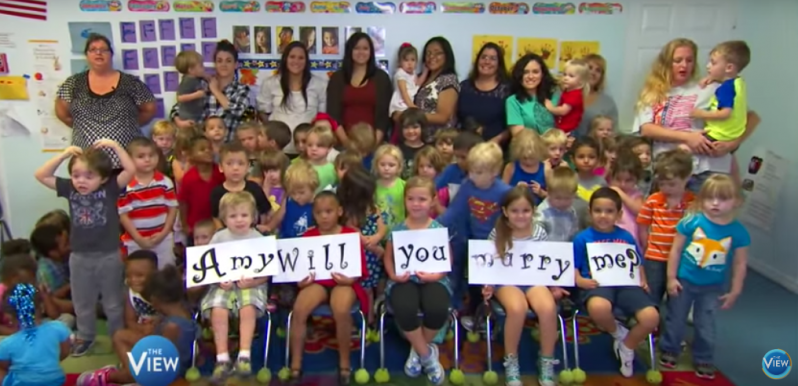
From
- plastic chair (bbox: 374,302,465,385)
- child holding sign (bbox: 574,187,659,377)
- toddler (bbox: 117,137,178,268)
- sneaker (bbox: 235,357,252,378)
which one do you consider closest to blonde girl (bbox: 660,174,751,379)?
child holding sign (bbox: 574,187,659,377)

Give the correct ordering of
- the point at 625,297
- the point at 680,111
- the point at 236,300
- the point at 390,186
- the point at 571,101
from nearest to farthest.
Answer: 1. the point at 236,300
2. the point at 625,297
3. the point at 390,186
4. the point at 680,111
5. the point at 571,101

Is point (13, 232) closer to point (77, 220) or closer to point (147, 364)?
point (77, 220)

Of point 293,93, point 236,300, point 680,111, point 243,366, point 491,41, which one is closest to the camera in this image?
point 243,366

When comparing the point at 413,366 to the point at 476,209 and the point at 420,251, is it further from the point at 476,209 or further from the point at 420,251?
the point at 476,209

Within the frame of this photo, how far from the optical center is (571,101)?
492 cm

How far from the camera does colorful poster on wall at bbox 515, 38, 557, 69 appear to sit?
5.46 meters

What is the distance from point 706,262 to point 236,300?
2.53 m

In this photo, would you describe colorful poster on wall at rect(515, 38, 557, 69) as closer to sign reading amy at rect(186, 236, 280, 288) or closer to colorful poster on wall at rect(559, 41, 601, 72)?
colorful poster on wall at rect(559, 41, 601, 72)

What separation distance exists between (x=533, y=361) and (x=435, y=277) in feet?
2.68

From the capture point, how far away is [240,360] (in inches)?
138

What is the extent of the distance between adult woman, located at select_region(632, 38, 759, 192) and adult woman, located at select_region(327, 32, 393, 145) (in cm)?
185

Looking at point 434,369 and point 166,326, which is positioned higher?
point 166,326

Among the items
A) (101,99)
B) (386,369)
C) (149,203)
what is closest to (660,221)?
(386,369)

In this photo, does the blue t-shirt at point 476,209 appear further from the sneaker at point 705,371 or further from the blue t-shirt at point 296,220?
the sneaker at point 705,371
